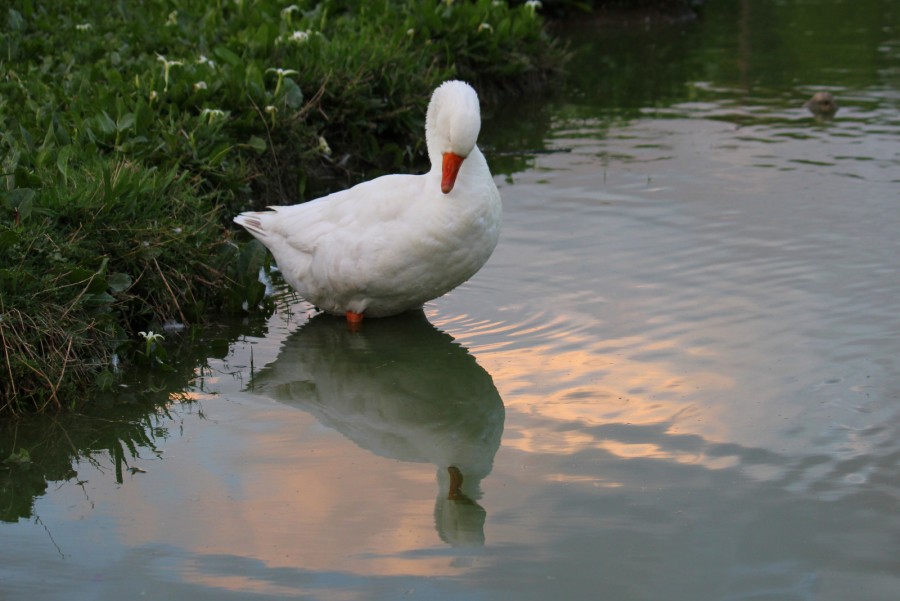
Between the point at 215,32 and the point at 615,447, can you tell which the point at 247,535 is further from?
the point at 215,32

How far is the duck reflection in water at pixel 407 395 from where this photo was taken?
16.3 ft

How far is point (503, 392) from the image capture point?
19.3ft

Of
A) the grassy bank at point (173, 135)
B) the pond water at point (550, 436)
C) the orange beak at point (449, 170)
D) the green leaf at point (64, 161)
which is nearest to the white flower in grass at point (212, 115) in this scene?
the grassy bank at point (173, 135)

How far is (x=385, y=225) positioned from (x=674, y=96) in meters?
7.28

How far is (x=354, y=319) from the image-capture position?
6.95 m

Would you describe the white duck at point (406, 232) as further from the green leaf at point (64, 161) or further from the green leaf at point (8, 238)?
the green leaf at point (8, 238)

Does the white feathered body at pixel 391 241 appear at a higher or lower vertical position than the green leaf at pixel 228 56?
lower

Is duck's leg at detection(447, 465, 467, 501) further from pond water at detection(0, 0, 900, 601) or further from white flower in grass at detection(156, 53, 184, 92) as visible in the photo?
white flower in grass at detection(156, 53, 184, 92)

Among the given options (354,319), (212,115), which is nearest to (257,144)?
(212,115)

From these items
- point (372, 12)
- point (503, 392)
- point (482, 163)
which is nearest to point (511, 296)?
point (482, 163)

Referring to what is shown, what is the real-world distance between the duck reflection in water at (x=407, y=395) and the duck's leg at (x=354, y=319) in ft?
0.14

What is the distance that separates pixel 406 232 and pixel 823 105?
678 cm

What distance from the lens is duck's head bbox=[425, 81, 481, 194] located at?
632 cm

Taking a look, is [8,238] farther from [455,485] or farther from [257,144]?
[257,144]
